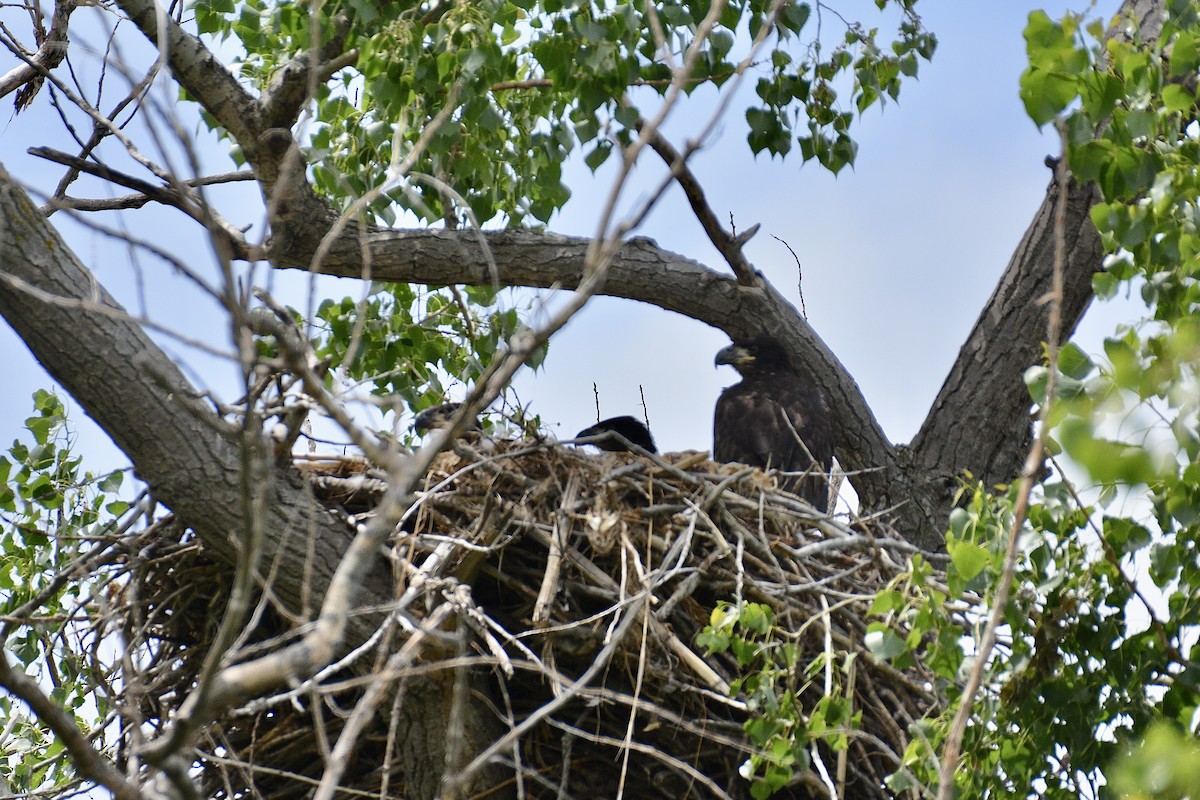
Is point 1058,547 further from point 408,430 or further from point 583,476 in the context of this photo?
point 408,430

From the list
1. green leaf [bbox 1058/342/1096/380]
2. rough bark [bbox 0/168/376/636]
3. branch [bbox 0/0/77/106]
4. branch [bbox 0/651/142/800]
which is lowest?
branch [bbox 0/651/142/800]

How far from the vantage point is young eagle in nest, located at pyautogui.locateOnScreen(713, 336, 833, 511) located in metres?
6.41

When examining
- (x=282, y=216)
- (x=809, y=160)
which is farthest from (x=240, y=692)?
(x=809, y=160)

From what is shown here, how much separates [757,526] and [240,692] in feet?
9.10

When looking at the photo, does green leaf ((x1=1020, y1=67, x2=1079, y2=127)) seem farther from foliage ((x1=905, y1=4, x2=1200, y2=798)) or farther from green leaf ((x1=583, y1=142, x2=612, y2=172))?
green leaf ((x1=583, y1=142, x2=612, y2=172))

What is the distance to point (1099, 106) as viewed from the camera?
9.73 ft

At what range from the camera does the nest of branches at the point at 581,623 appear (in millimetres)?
3996

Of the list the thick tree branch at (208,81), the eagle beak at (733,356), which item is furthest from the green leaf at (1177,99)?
the eagle beak at (733,356)

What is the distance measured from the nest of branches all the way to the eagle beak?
2.41 meters

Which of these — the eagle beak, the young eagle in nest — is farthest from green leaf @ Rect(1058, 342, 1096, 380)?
the eagle beak

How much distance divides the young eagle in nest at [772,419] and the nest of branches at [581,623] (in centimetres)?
179

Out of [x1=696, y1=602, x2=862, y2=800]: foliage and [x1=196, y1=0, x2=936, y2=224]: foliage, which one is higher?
[x1=196, y1=0, x2=936, y2=224]: foliage

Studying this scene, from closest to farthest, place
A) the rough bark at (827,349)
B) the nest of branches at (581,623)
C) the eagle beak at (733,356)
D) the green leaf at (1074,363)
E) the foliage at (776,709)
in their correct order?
the green leaf at (1074,363), the foliage at (776,709), the nest of branches at (581,623), the rough bark at (827,349), the eagle beak at (733,356)

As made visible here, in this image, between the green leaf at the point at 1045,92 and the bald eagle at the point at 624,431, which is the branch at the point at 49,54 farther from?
the green leaf at the point at 1045,92
